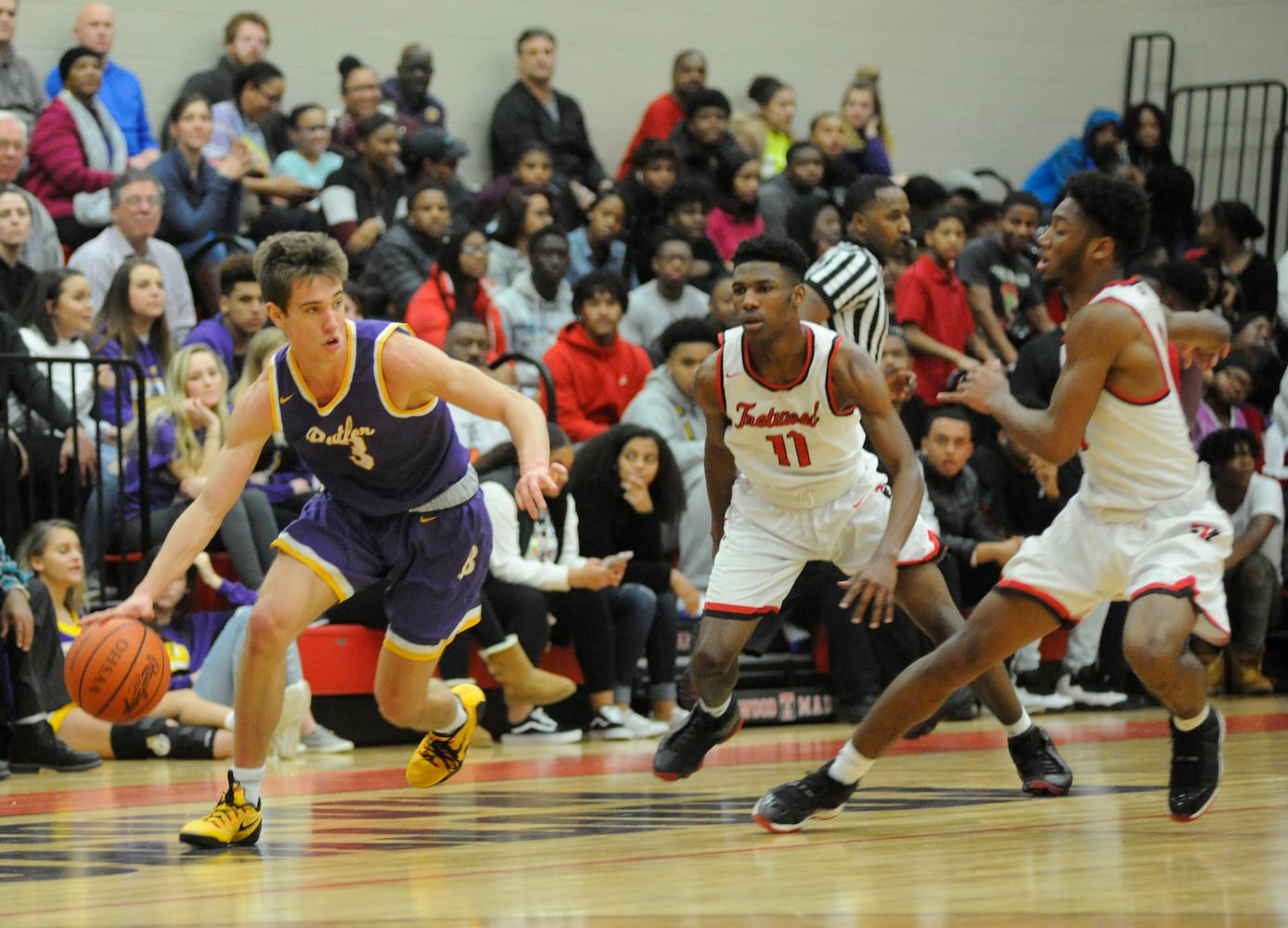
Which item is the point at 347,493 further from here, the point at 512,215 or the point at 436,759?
the point at 512,215

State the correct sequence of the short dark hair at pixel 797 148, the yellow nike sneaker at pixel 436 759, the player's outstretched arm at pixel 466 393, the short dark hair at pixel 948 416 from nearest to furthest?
1. the player's outstretched arm at pixel 466 393
2. the yellow nike sneaker at pixel 436 759
3. the short dark hair at pixel 948 416
4. the short dark hair at pixel 797 148

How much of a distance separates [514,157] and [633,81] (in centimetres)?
195

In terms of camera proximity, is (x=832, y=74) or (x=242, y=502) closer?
(x=242, y=502)

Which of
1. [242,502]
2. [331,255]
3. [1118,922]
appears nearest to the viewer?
[1118,922]

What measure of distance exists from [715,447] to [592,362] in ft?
14.5

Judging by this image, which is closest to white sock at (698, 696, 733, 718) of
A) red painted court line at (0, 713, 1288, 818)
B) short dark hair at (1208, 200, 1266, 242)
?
red painted court line at (0, 713, 1288, 818)

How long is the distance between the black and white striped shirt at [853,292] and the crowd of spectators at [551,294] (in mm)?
29

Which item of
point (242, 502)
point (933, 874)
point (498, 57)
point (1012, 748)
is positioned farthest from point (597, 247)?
point (933, 874)

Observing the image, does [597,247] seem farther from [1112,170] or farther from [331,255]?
[331,255]

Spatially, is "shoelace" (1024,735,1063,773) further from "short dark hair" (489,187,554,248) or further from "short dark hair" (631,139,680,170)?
"short dark hair" (631,139,680,170)

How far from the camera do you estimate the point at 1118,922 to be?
10.4 feet

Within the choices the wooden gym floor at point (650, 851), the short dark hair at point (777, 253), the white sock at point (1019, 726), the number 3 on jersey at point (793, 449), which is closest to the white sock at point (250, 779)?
the wooden gym floor at point (650, 851)

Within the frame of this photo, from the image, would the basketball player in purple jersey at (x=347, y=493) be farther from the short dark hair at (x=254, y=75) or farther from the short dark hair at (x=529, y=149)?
the short dark hair at (x=529, y=149)

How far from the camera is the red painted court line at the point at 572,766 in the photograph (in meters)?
6.17
